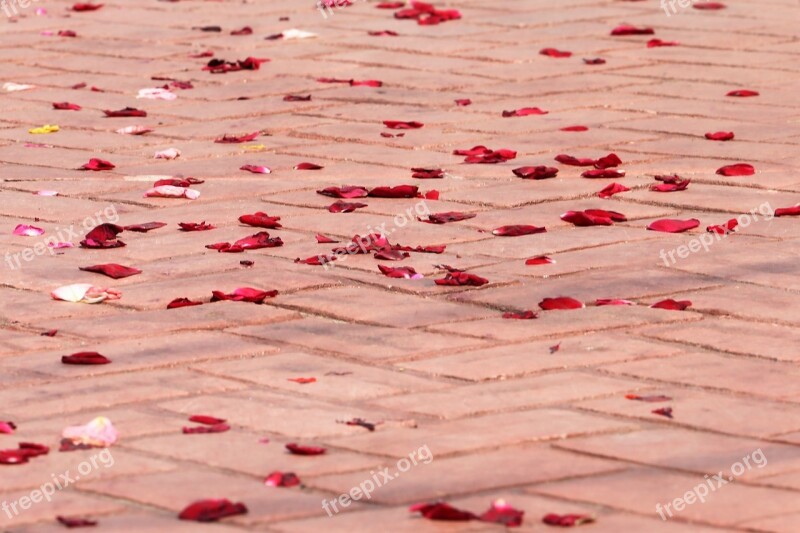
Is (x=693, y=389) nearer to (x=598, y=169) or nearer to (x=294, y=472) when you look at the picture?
(x=294, y=472)

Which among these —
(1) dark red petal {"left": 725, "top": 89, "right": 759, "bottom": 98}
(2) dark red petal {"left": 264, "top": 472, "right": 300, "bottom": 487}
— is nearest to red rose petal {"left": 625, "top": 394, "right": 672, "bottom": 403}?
A: (2) dark red petal {"left": 264, "top": 472, "right": 300, "bottom": 487}

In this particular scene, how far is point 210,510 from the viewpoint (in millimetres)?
2836

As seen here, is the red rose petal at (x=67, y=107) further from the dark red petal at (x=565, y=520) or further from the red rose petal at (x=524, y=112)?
the dark red petal at (x=565, y=520)

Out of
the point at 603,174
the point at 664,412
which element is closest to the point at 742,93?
the point at 603,174

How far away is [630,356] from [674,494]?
789 millimetres

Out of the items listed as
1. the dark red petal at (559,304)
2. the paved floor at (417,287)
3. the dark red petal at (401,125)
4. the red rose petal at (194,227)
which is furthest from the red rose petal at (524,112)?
the dark red petal at (559,304)

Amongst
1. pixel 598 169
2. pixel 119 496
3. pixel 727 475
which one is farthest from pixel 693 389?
pixel 598 169

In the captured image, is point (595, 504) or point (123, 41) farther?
point (123, 41)

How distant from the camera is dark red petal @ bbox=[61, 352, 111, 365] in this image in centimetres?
368

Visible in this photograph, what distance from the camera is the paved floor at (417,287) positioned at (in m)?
3.04

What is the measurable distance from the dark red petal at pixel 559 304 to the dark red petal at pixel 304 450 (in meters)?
1.05

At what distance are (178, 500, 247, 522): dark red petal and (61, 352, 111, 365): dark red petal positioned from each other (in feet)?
2.98

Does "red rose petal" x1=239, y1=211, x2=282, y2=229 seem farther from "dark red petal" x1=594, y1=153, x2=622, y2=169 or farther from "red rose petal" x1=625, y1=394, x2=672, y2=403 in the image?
"red rose petal" x1=625, y1=394, x2=672, y2=403

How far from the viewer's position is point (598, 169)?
5.32 meters
